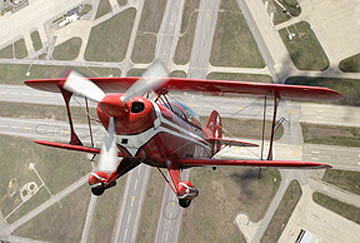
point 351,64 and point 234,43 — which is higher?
point 351,64

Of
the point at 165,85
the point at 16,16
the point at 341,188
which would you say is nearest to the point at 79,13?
the point at 16,16

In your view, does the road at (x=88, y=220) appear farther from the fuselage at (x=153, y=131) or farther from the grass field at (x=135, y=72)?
the fuselage at (x=153, y=131)

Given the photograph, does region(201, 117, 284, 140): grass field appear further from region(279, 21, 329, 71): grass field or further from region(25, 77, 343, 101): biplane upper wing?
region(25, 77, 343, 101): biplane upper wing

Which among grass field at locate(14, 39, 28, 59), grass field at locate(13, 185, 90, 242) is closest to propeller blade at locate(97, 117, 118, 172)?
grass field at locate(13, 185, 90, 242)

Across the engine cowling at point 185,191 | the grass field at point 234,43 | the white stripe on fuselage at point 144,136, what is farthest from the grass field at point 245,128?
the white stripe on fuselage at point 144,136

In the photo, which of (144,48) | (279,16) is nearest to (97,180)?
(144,48)

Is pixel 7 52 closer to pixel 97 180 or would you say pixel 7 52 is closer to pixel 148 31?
pixel 148 31
